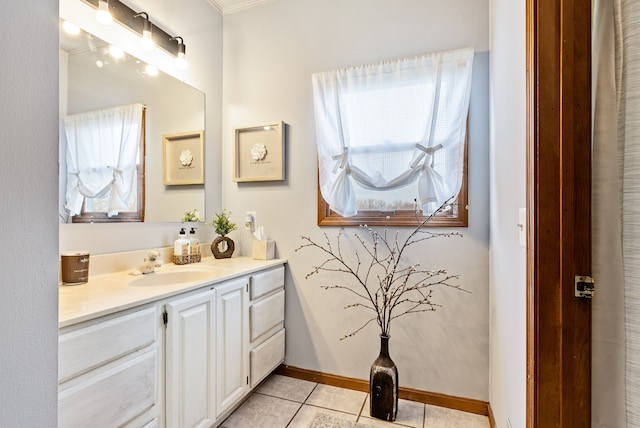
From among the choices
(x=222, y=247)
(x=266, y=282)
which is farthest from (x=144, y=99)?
(x=266, y=282)

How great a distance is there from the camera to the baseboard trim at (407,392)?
1.79 m

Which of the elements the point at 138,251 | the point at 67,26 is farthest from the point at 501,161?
the point at 67,26

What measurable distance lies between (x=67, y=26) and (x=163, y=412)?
1841 millimetres

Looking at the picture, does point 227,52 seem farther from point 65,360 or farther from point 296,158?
point 65,360

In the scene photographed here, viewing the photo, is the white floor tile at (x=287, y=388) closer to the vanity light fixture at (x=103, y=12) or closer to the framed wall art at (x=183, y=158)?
the framed wall art at (x=183, y=158)

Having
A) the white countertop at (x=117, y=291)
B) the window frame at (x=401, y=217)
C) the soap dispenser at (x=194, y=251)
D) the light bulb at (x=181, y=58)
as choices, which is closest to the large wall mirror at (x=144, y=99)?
the light bulb at (x=181, y=58)

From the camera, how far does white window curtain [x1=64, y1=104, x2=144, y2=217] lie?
149cm

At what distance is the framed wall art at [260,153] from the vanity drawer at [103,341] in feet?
4.21

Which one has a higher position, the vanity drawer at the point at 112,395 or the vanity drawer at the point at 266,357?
the vanity drawer at the point at 112,395

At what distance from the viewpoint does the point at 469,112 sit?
182 cm

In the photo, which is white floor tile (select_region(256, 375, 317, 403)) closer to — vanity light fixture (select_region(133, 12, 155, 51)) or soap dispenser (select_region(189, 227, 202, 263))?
soap dispenser (select_region(189, 227, 202, 263))

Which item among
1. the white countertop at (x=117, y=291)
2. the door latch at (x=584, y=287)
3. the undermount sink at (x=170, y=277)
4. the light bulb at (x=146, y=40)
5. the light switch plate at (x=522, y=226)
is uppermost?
the light bulb at (x=146, y=40)

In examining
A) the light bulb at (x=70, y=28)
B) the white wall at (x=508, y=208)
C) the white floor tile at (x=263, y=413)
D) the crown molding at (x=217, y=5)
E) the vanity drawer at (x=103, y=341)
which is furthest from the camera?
the crown molding at (x=217, y=5)

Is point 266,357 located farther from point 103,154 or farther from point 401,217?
point 103,154
